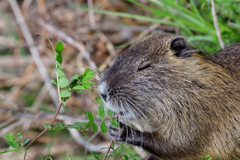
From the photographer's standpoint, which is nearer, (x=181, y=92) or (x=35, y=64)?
(x=181, y=92)

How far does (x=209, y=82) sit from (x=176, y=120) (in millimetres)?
433

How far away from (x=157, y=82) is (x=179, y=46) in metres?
0.40

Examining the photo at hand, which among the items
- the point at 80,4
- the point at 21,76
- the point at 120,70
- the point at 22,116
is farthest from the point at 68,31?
the point at 120,70

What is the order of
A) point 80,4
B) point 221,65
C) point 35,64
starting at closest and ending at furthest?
1. point 221,65
2. point 35,64
3. point 80,4

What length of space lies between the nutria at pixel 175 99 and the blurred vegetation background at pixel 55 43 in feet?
5.35

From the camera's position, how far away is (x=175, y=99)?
99.7 inches

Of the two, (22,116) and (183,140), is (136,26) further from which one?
(183,140)

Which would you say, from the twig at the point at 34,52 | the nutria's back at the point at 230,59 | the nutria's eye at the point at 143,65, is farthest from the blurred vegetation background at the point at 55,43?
the nutria's eye at the point at 143,65

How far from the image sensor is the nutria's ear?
2660 millimetres

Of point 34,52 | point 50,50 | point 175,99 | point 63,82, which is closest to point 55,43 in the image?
point 50,50

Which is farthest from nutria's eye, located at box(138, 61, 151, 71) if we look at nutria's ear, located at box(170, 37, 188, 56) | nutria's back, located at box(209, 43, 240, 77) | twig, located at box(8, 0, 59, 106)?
twig, located at box(8, 0, 59, 106)

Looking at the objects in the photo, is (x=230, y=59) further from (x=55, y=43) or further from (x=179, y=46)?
(x=55, y=43)

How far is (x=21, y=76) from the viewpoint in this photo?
5.85 metres

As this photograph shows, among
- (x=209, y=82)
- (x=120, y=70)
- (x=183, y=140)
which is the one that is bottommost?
(x=183, y=140)
